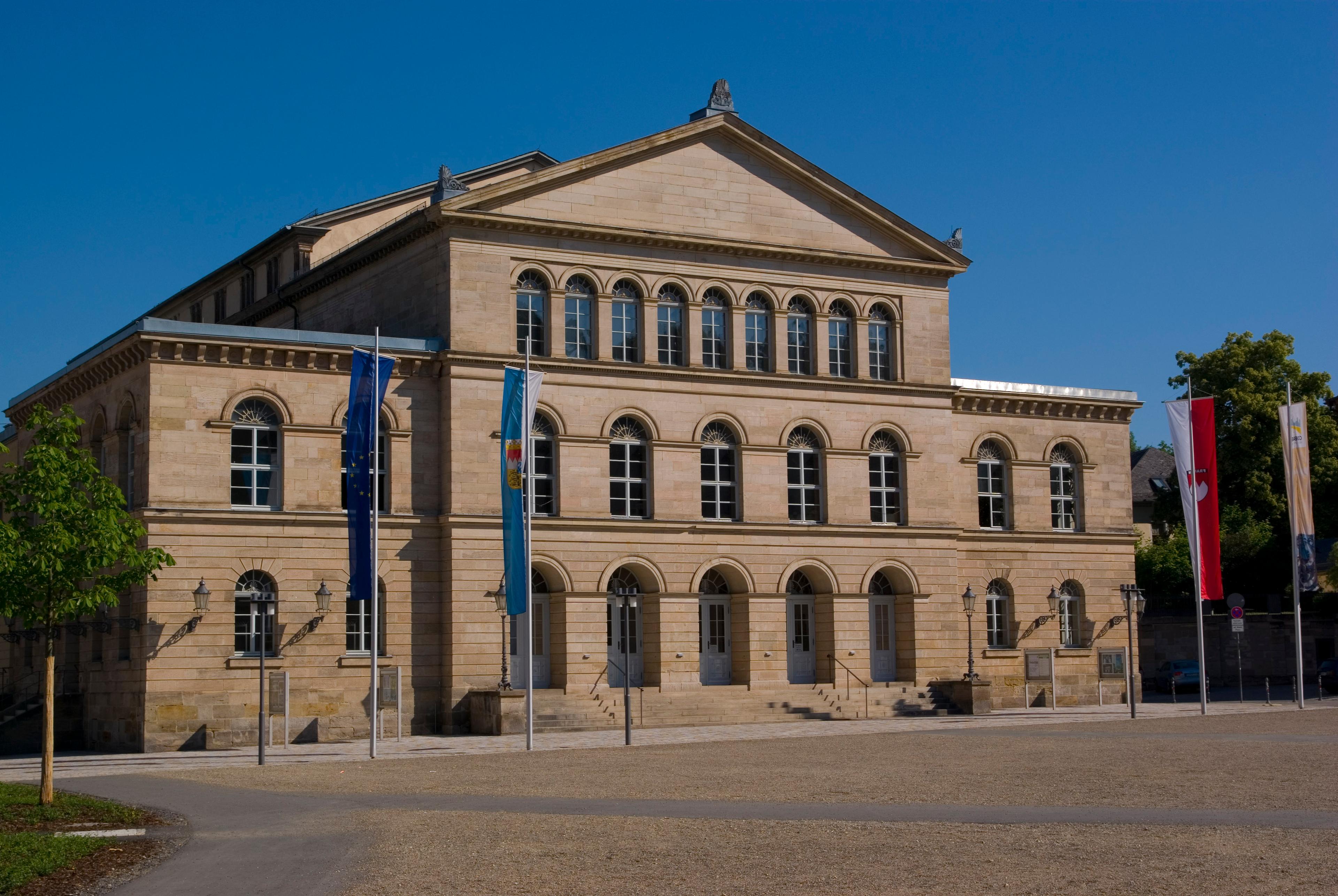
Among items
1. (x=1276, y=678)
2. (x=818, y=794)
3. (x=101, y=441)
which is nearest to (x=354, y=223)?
(x=101, y=441)

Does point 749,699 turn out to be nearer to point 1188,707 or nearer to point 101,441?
point 1188,707

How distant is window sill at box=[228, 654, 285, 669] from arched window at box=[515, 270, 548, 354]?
32.1 ft

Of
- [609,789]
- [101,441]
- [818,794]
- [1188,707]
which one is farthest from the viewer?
[1188,707]

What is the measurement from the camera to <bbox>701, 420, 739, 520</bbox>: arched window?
4400 centimetres

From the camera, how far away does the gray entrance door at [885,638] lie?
46.7 metres

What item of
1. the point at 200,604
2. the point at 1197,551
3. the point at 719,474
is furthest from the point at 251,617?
the point at 1197,551

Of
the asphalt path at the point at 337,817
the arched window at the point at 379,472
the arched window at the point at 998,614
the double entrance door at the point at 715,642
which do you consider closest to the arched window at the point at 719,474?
the double entrance door at the point at 715,642

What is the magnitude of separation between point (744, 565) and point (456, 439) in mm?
8657

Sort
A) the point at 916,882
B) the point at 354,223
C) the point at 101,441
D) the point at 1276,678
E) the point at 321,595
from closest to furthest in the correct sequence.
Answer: the point at 916,882 < the point at 321,595 < the point at 101,441 < the point at 354,223 < the point at 1276,678

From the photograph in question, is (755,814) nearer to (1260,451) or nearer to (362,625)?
(362,625)

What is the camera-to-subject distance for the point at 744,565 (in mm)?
43781

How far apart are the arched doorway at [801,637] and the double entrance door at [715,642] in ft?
6.07

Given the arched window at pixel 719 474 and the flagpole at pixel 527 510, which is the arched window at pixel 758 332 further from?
the flagpole at pixel 527 510

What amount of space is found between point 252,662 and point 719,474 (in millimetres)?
13398
